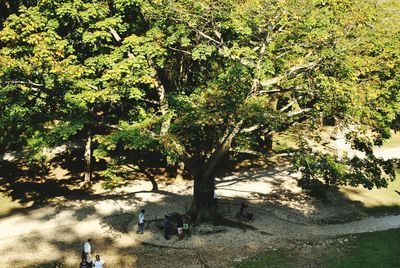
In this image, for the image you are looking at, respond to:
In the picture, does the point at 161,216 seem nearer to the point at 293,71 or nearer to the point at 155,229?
the point at 155,229

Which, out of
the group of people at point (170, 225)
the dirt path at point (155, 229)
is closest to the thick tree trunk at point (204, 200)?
the group of people at point (170, 225)

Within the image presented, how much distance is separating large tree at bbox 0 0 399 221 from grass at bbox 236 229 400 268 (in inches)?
152

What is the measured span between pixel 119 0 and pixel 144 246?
13073 mm

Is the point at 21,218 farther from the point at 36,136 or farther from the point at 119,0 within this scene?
the point at 119,0

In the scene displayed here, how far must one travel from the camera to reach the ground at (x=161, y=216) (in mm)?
21625

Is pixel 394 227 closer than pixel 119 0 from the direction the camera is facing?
No

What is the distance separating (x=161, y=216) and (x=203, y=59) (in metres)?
10.5

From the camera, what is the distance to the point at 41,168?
112ft

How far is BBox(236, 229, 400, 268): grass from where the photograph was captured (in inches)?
816

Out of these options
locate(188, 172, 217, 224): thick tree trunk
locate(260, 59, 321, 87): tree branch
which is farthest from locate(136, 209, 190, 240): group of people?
locate(260, 59, 321, 87): tree branch

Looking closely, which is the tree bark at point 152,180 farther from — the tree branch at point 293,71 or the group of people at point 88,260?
the tree branch at point 293,71

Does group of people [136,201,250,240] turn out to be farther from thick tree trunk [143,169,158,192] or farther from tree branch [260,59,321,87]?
tree branch [260,59,321,87]

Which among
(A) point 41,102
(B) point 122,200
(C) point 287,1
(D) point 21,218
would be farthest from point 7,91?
(C) point 287,1

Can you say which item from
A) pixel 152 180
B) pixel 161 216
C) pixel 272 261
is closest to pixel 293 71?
pixel 272 261
